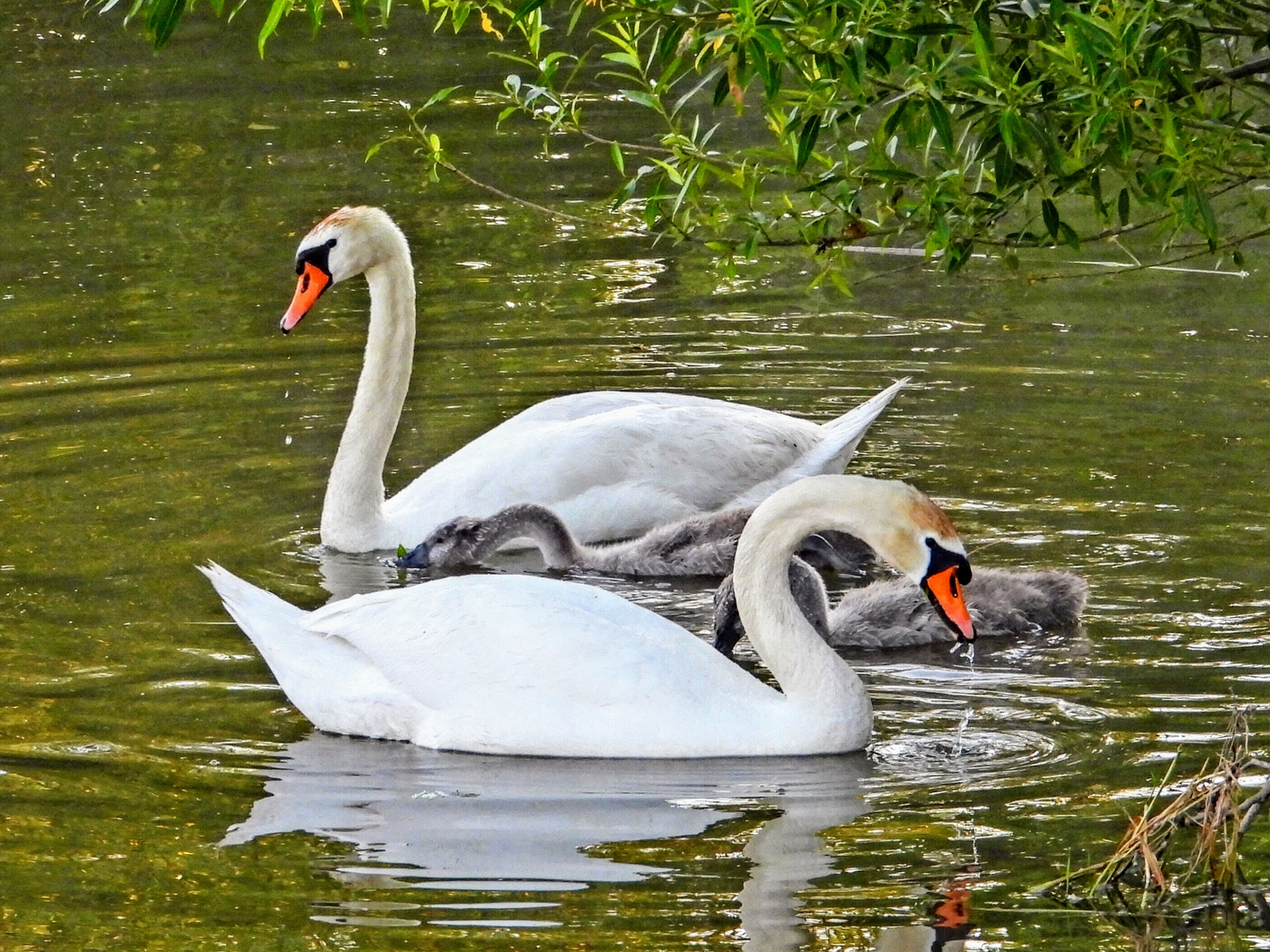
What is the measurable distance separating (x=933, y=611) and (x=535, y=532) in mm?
→ 1868

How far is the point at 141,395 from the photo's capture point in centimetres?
1106

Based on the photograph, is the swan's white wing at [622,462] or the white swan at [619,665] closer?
the white swan at [619,665]

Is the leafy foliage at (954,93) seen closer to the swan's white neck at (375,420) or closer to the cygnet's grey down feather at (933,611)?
the cygnet's grey down feather at (933,611)

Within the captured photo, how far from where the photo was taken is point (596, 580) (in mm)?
8938

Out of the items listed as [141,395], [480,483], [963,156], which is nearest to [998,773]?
[963,156]

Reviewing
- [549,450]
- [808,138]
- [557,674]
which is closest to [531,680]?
[557,674]

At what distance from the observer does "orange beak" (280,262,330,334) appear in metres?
9.55

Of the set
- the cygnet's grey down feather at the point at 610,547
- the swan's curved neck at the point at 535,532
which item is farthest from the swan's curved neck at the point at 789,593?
the swan's curved neck at the point at 535,532

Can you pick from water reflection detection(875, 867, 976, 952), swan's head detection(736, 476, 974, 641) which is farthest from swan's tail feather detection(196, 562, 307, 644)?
water reflection detection(875, 867, 976, 952)

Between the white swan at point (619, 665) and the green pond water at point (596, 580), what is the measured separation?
102 mm

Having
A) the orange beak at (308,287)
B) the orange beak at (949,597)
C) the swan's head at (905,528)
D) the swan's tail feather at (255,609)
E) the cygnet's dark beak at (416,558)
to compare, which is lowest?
the cygnet's dark beak at (416,558)

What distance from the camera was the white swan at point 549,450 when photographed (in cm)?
936

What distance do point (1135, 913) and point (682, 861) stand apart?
3.83ft

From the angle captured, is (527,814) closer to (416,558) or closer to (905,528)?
(905,528)
